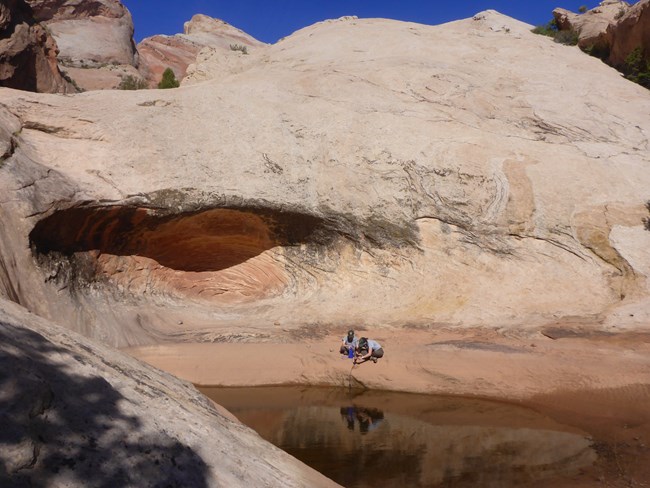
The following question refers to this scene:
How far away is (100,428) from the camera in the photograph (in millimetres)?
2986

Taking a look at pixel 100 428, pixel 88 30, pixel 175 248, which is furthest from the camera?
pixel 88 30

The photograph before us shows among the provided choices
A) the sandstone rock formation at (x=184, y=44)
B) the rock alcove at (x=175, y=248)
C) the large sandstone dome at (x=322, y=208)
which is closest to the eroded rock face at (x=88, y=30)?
the sandstone rock formation at (x=184, y=44)

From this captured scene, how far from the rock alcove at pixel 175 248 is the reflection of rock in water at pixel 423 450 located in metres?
4.66

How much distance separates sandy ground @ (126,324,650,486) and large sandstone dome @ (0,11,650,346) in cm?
54

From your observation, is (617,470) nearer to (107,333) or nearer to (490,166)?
(490,166)

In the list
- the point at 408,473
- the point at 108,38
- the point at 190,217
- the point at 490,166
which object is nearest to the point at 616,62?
the point at 490,166

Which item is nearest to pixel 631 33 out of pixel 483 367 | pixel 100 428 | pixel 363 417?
pixel 483 367

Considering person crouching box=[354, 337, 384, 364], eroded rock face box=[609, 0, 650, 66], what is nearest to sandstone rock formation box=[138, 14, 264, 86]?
eroded rock face box=[609, 0, 650, 66]

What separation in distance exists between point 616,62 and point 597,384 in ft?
41.2

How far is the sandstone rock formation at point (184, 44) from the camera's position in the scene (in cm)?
4400

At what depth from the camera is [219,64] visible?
17.8 metres

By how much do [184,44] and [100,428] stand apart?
4814 centimetres

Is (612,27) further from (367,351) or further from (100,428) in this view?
(100,428)

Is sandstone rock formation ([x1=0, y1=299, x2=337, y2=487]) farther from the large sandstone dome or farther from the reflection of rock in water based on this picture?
the large sandstone dome
